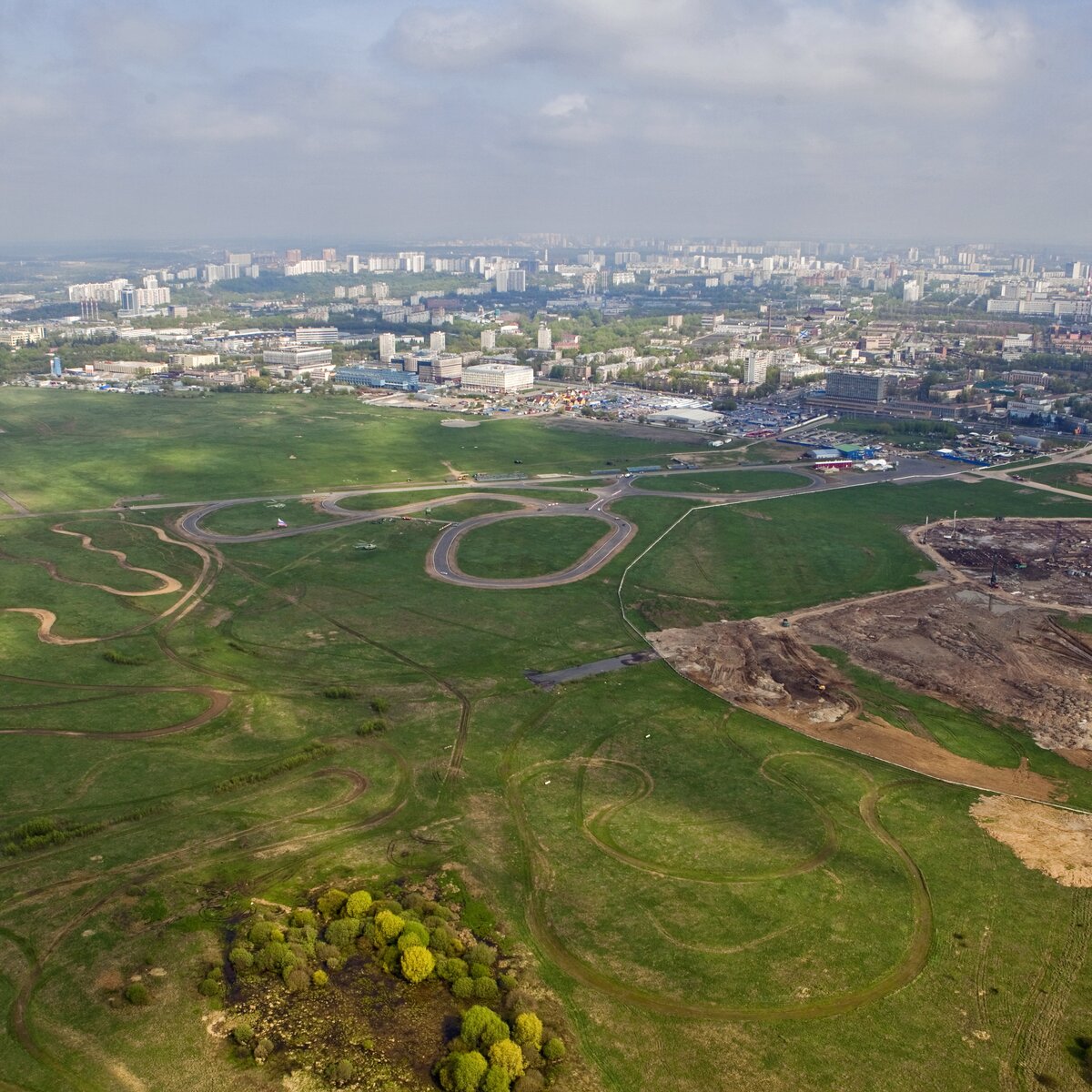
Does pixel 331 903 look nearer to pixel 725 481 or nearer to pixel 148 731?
pixel 148 731

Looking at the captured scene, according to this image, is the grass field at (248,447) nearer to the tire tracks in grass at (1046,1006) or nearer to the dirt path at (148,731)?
the dirt path at (148,731)

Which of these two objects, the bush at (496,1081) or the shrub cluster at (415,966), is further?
the shrub cluster at (415,966)

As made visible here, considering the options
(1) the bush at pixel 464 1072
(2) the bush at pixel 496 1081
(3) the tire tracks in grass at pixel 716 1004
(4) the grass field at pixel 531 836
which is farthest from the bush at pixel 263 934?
(2) the bush at pixel 496 1081

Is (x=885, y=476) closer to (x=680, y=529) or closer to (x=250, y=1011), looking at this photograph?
(x=680, y=529)

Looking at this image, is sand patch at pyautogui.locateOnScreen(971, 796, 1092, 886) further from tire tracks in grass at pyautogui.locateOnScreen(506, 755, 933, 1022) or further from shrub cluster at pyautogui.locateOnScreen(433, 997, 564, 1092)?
shrub cluster at pyautogui.locateOnScreen(433, 997, 564, 1092)

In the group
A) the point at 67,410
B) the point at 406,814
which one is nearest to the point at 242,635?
the point at 406,814

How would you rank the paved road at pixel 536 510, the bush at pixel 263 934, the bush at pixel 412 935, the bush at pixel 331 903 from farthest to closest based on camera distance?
the paved road at pixel 536 510 < the bush at pixel 331 903 < the bush at pixel 263 934 < the bush at pixel 412 935
